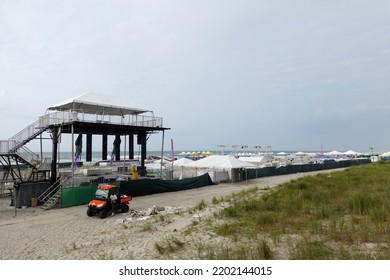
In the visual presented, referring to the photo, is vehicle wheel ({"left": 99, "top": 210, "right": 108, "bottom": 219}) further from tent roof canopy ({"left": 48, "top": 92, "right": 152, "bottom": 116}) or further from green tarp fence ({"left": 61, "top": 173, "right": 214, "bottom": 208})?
tent roof canopy ({"left": 48, "top": 92, "right": 152, "bottom": 116})

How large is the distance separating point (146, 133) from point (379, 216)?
23.8 meters

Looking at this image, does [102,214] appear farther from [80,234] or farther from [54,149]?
[54,149]

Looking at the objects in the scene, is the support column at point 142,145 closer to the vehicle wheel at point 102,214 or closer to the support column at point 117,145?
the support column at point 117,145

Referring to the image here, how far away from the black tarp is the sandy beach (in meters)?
4.56

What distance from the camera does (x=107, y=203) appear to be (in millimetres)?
14930

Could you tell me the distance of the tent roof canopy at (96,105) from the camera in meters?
24.6

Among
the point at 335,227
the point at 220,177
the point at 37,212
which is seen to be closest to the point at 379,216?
the point at 335,227

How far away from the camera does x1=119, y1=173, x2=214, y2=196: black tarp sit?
21.6 metres

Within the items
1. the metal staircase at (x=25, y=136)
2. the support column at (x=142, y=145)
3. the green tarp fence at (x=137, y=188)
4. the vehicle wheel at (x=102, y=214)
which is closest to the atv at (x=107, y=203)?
the vehicle wheel at (x=102, y=214)

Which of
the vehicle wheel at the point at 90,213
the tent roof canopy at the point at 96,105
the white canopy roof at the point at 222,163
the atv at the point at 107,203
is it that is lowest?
the vehicle wheel at the point at 90,213

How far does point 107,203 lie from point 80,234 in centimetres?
360

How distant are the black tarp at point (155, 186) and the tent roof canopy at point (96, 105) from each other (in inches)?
337

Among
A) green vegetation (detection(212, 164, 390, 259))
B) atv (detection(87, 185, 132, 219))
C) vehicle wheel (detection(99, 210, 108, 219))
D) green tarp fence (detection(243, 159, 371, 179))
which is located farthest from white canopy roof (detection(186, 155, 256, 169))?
vehicle wheel (detection(99, 210, 108, 219))

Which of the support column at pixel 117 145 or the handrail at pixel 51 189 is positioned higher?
the support column at pixel 117 145
